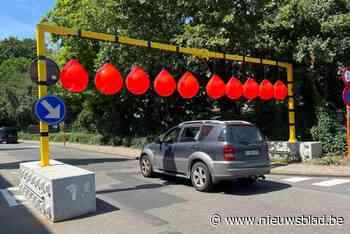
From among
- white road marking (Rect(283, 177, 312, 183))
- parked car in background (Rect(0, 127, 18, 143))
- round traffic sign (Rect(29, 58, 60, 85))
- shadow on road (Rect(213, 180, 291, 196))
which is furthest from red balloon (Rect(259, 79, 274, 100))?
parked car in background (Rect(0, 127, 18, 143))

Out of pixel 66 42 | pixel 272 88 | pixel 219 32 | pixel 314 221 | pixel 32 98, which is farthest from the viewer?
pixel 32 98

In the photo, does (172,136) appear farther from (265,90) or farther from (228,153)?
(265,90)

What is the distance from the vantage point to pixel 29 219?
291 inches

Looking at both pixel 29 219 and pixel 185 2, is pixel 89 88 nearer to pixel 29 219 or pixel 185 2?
pixel 185 2

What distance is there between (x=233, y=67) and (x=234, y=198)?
12308 millimetres

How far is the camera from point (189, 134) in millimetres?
10648

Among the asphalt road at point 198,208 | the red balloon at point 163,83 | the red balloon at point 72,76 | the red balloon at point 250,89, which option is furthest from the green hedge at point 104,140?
the red balloon at point 72,76

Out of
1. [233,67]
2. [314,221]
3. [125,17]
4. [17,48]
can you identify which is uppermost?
[17,48]

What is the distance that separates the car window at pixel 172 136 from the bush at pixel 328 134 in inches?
302

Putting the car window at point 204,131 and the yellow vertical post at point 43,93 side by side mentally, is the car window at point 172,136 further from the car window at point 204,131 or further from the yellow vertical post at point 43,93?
the yellow vertical post at point 43,93

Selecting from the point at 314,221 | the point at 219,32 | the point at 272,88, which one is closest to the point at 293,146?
the point at 272,88

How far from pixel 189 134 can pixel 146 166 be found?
241 centimetres

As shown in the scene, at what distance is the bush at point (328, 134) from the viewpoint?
1542 centimetres

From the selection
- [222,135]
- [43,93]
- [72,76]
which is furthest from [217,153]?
[43,93]
